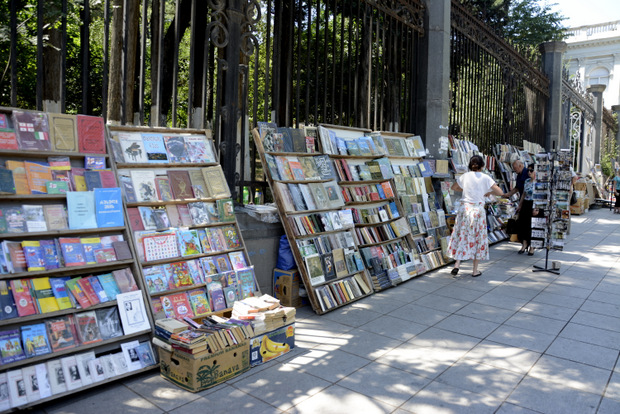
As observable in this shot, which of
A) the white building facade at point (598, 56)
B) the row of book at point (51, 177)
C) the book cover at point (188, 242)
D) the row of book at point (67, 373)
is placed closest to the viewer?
the row of book at point (67, 373)

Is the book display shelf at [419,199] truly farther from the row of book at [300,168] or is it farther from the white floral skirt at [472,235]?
the row of book at [300,168]

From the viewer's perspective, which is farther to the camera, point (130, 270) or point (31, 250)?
point (130, 270)

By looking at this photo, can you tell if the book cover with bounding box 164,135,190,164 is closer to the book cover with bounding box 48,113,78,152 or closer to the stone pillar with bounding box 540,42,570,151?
the book cover with bounding box 48,113,78,152

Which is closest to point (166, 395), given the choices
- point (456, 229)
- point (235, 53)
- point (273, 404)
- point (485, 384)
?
point (273, 404)

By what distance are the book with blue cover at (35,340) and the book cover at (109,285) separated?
513 millimetres

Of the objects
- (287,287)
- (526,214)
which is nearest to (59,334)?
(287,287)

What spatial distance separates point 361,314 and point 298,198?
154 centimetres

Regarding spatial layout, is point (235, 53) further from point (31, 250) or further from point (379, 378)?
point (379, 378)

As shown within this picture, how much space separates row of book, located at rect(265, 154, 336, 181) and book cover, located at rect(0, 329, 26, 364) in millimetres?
2949

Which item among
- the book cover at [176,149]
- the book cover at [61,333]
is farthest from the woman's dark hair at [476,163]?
the book cover at [61,333]

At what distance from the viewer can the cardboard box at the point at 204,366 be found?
11.0 feet

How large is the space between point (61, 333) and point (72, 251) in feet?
2.04

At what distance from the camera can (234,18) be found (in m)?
5.23

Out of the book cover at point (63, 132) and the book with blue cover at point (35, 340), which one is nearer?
the book with blue cover at point (35, 340)
